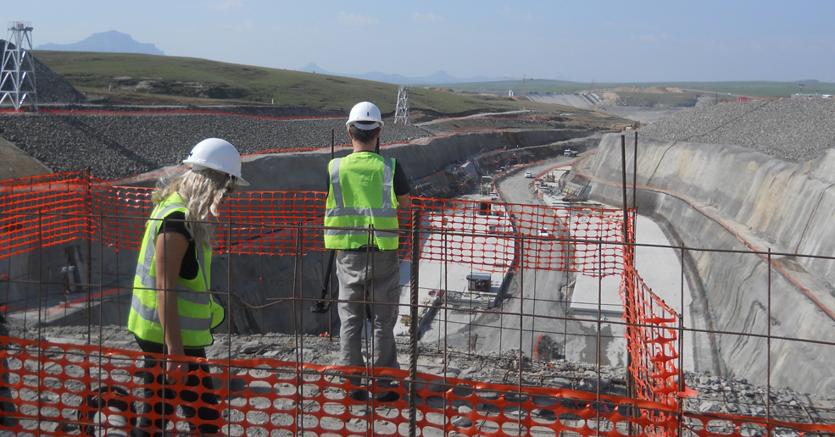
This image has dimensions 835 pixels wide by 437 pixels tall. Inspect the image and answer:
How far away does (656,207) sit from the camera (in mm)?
27281

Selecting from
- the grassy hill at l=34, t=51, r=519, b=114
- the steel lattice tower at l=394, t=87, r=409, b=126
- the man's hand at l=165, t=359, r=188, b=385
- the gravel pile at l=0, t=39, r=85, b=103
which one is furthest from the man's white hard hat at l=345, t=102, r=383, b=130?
the steel lattice tower at l=394, t=87, r=409, b=126

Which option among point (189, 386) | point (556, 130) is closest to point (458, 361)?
point (189, 386)

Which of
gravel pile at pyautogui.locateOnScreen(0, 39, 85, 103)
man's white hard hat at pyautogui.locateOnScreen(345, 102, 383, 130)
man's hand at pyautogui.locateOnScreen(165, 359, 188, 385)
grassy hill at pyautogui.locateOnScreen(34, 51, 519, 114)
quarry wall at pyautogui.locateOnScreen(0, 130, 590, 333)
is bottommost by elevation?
quarry wall at pyautogui.locateOnScreen(0, 130, 590, 333)

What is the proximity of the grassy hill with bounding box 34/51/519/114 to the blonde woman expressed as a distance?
43690 mm

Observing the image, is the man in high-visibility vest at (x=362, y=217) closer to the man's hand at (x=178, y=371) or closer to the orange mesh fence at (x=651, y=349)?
the man's hand at (x=178, y=371)

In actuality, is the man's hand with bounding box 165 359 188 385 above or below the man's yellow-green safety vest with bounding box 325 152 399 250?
below

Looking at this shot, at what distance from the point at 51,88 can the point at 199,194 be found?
3801 centimetres

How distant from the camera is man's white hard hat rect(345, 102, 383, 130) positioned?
4770mm

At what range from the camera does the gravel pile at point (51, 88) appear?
35.8 metres

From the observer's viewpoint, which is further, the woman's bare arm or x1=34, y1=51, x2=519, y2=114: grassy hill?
x1=34, y1=51, x2=519, y2=114: grassy hill

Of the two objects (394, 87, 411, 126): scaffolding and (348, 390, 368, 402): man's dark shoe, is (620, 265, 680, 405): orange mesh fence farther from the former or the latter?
(394, 87, 411, 126): scaffolding

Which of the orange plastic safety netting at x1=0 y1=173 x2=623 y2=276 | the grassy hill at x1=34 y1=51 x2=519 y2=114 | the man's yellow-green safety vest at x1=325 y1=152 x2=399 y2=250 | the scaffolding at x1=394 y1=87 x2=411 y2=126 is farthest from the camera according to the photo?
the grassy hill at x1=34 y1=51 x2=519 y2=114

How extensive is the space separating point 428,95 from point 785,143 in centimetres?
7520

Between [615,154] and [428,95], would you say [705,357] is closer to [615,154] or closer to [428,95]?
[615,154]
